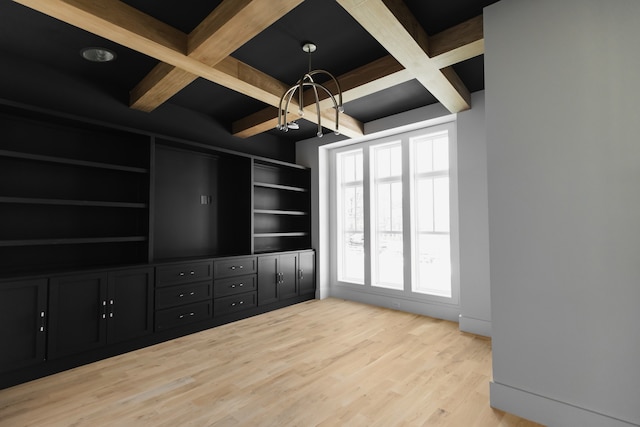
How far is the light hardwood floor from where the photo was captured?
2.16 m

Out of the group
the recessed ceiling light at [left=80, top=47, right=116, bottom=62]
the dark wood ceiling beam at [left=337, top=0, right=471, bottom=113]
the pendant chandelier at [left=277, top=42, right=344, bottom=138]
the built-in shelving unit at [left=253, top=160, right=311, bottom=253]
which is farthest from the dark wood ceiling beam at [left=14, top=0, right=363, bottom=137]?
the built-in shelving unit at [left=253, top=160, right=311, bottom=253]

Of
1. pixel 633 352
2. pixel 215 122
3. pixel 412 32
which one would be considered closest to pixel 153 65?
pixel 215 122

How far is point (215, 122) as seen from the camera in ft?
15.6

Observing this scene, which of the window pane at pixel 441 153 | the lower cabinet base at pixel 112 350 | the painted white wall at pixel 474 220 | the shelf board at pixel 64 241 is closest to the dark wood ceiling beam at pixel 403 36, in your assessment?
the painted white wall at pixel 474 220

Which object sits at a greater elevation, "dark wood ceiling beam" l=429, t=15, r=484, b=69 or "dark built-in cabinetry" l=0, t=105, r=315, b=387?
"dark wood ceiling beam" l=429, t=15, r=484, b=69

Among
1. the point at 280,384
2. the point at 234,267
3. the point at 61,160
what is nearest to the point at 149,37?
the point at 61,160

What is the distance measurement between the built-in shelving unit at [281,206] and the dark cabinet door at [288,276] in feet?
1.31

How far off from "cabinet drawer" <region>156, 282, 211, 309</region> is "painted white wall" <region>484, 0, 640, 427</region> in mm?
3271

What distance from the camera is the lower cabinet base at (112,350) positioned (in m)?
2.68

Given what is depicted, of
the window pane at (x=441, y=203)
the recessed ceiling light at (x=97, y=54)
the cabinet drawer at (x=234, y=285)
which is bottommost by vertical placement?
the cabinet drawer at (x=234, y=285)

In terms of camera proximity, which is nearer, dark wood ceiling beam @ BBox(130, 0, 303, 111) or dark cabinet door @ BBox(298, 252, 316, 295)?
dark wood ceiling beam @ BBox(130, 0, 303, 111)

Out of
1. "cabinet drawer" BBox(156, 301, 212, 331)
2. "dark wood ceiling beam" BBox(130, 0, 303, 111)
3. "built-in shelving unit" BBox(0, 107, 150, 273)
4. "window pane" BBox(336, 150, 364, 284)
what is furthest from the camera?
"window pane" BBox(336, 150, 364, 284)

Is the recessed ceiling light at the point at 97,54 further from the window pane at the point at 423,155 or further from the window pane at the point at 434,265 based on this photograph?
the window pane at the point at 434,265

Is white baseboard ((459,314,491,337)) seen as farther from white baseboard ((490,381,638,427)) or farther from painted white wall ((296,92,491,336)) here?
white baseboard ((490,381,638,427))
